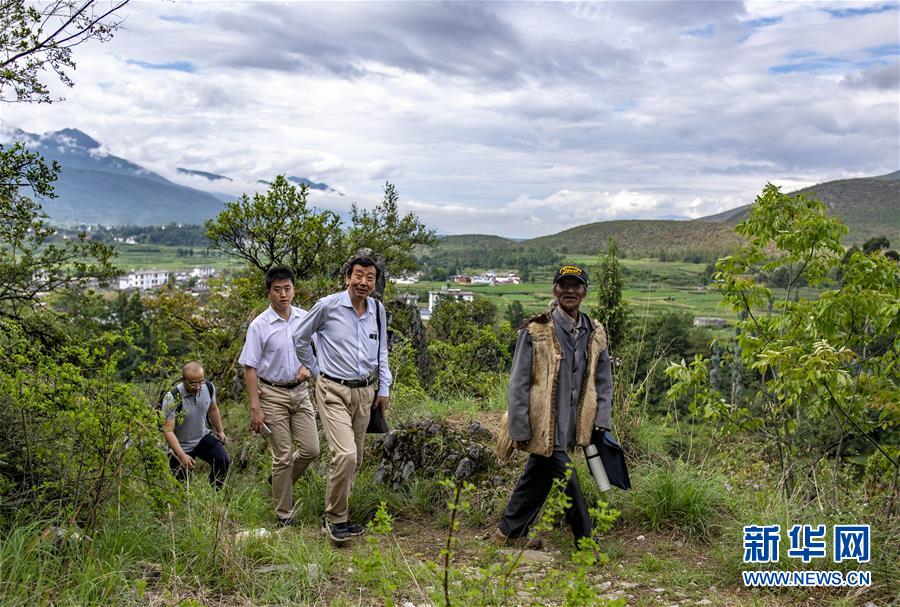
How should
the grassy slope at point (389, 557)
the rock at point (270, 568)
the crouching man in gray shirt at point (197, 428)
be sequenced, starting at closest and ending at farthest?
the grassy slope at point (389, 557) < the rock at point (270, 568) < the crouching man in gray shirt at point (197, 428)

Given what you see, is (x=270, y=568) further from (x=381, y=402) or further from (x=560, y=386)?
(x=560, y=386)

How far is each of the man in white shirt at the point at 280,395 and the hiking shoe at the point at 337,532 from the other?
479 mm

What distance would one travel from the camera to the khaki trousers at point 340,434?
4.80 m

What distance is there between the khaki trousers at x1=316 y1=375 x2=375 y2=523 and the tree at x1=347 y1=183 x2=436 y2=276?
15002 millimetres

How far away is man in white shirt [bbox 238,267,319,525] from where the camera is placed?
17.2 ft

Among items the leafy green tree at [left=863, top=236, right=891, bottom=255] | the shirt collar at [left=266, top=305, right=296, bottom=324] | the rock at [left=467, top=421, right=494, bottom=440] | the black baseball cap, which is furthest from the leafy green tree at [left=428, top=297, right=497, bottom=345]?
the black baseball cap

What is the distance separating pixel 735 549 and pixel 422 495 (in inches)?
97.7

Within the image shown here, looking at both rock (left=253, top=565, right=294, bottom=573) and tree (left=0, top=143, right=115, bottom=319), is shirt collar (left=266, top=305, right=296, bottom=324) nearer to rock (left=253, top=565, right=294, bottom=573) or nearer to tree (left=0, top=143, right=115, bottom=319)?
rock (left=253, top=565, right=294, bottom=573)

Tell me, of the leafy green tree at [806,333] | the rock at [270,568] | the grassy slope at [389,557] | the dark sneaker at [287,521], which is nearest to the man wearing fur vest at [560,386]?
the grassy slope at [389,557]

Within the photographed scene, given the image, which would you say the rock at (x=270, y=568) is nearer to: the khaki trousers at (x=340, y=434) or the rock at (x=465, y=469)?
the khaki trousers at (x=340, y=434)

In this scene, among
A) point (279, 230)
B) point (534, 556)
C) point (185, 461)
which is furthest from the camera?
point (279, 230)

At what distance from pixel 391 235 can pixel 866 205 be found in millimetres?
83730

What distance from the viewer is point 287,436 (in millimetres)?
5328

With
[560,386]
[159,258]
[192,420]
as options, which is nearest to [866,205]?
[560,386]
